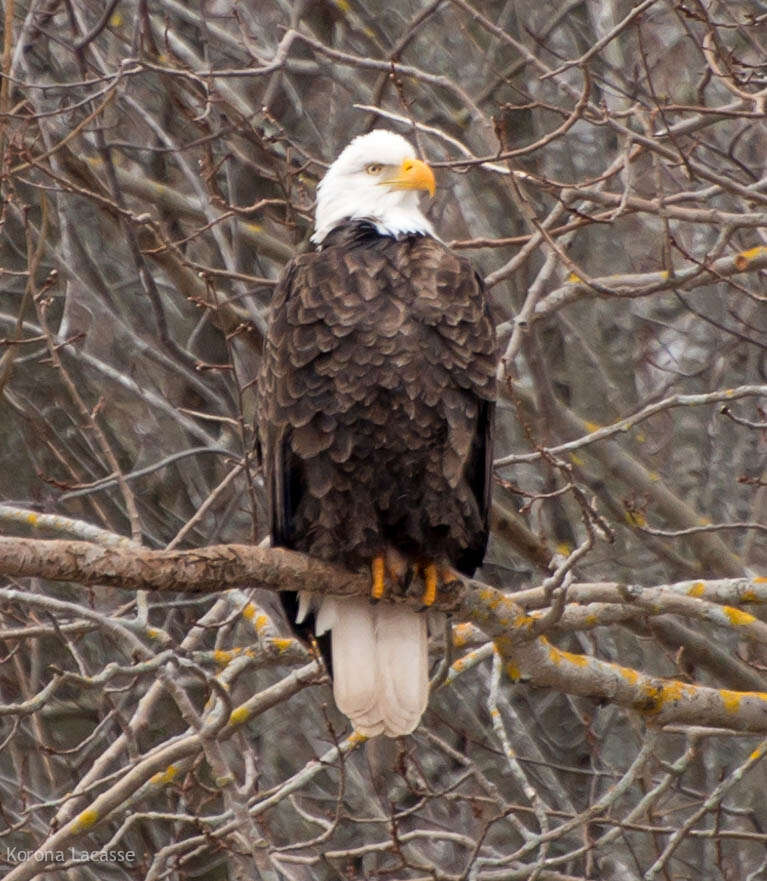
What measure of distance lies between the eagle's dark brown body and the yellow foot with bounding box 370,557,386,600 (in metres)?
0.03

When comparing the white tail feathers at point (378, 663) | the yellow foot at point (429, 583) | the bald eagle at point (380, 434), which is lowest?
the white tail feathers at point (378, 663)

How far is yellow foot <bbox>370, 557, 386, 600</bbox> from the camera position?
4.29 metres

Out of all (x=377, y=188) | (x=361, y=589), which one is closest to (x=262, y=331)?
(x=377, y=188)

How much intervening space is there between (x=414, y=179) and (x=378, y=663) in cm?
143

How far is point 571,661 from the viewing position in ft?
14.4

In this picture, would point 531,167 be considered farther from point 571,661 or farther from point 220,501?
point 571,661

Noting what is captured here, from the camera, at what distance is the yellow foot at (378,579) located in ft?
14.1

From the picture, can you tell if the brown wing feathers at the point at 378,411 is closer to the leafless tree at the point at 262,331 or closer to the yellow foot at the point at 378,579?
the yellow foot at the point at 378,579

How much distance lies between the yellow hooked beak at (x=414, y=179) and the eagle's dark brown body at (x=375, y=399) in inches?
15.0

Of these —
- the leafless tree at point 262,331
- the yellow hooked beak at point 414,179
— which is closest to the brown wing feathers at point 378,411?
the yellow hooked beak at point 414,179

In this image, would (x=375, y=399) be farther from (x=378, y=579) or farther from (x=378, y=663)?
(x=378, y=663)

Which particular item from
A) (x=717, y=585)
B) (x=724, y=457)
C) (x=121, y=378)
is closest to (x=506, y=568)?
(x=724, y=457)

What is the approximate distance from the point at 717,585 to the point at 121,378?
8.22 feet

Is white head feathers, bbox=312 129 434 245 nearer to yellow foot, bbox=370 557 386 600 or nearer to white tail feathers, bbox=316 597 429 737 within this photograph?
yellow foot, bbox=370 557 386 600
